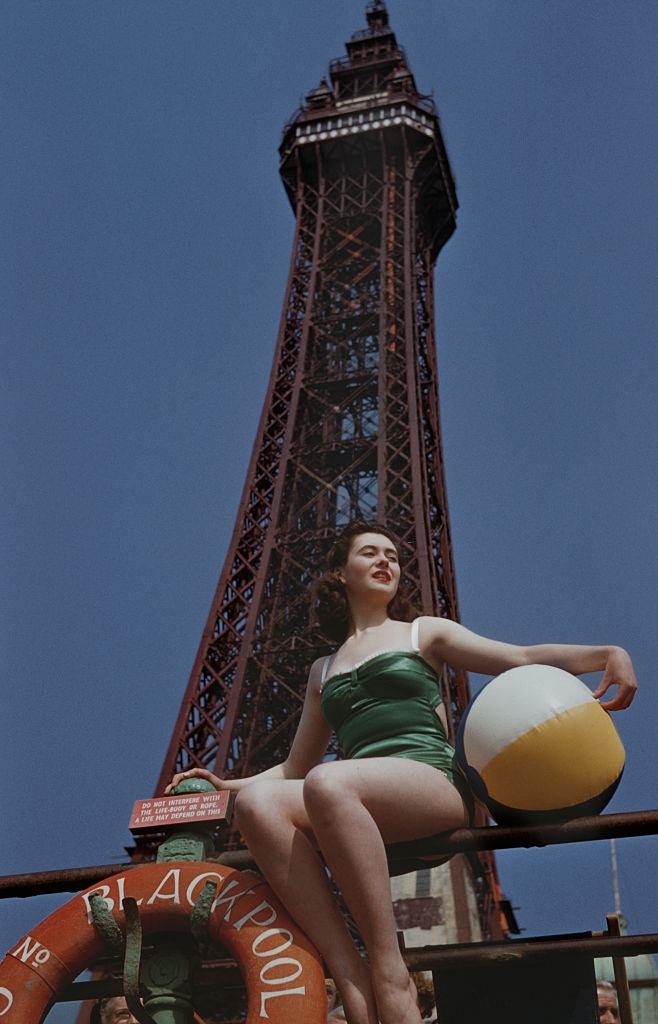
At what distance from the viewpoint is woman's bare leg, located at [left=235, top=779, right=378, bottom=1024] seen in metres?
2.48

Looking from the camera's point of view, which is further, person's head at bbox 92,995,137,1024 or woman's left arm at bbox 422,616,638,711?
person's head at bbox 92,995,137,1024

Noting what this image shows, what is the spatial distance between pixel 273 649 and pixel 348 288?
1231cm

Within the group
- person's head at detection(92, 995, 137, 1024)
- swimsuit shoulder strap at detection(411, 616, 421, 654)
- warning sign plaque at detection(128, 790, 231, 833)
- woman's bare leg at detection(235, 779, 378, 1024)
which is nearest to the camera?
woman's bare leg at detection(235, 779, 378, 1024)

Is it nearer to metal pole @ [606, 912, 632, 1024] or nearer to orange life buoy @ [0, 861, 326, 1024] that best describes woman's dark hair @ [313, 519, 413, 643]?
orange life buoy @ [0, 861, 326, 1024]

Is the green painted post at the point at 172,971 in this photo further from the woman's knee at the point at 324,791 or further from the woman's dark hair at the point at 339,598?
the woman's dark hair at the point at 339,598

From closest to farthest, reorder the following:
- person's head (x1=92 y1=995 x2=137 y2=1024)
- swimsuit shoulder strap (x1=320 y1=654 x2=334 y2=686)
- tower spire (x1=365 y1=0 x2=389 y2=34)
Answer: swimsuit shoulder strap (x1=320 y1=654 x2=334 y2=686)
person's head (x1=92 y1=995 x2=137 y2=1024)
tower spire (x1=365 y1=0 x2=389 y2=34)

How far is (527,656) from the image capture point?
2887mm

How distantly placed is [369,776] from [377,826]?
0.11 metres

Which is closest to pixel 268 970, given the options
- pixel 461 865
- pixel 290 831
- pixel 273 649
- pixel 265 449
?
pixel 290 831

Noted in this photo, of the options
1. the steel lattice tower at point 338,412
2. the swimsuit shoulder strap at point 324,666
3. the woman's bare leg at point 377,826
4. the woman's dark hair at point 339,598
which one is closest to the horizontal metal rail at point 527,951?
the woman's bare leg at point 377,826

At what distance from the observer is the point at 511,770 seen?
2623 mm

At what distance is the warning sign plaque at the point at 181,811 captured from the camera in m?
2.87

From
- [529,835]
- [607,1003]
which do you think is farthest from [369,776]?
[607,1003]

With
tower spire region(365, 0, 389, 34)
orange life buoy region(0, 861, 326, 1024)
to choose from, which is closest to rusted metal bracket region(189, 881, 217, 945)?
orange life buoy region(0, 861, 326, 1024)
